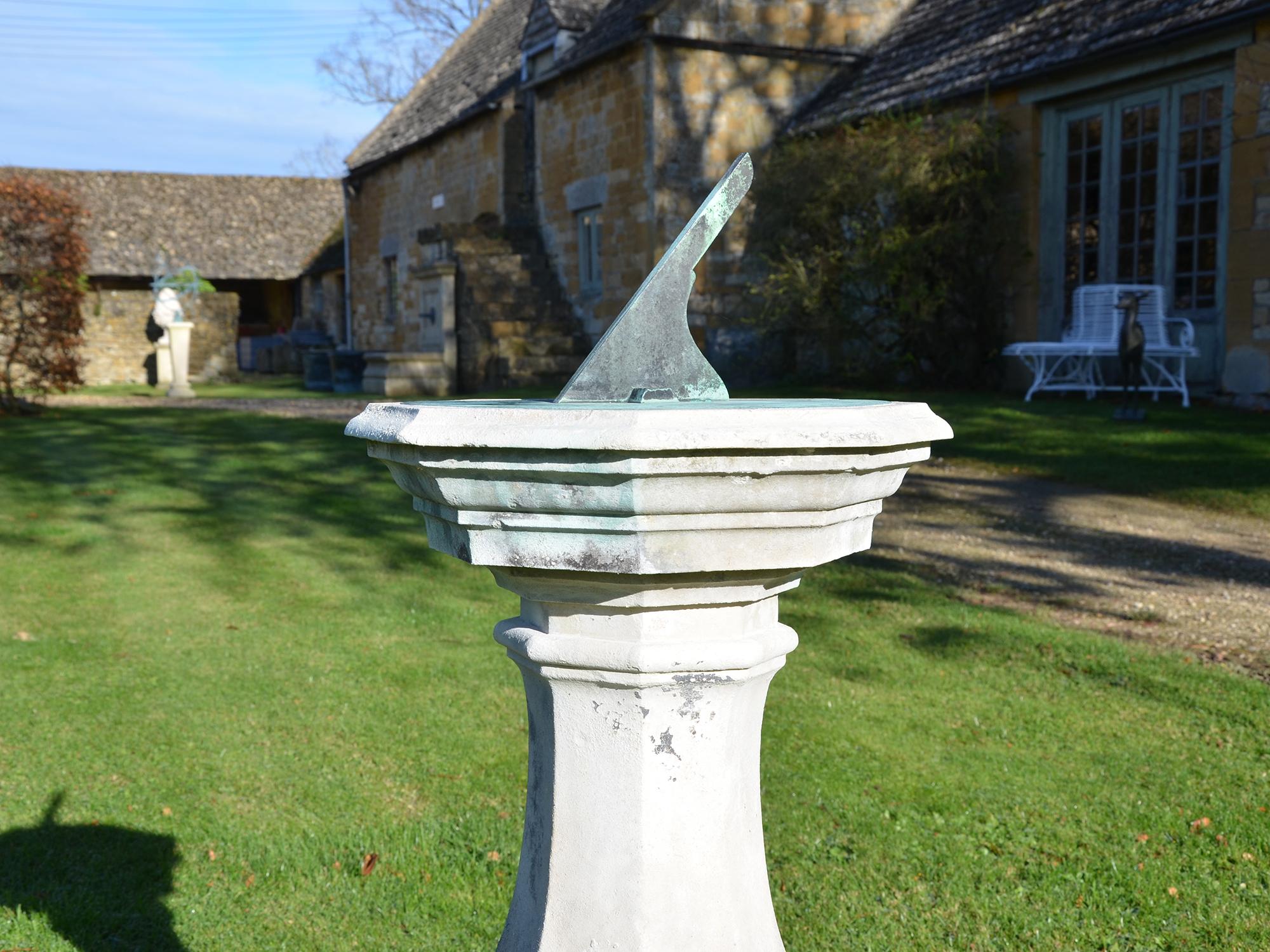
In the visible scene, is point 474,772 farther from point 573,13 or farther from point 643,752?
point 573,13

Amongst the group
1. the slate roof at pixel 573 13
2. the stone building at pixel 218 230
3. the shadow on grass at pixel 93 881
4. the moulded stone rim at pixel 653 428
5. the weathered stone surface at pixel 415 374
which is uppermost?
the slate roof at pixel 573 13

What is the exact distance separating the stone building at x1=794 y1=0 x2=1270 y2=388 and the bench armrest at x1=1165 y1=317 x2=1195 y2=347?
0.12m

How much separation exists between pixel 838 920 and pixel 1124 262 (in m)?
10.3

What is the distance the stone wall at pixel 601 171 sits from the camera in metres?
15.0

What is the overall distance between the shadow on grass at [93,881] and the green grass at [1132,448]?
6247 millimetres

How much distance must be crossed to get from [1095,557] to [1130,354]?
3835 mm

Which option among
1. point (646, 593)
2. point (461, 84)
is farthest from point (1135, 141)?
point (461, 84)

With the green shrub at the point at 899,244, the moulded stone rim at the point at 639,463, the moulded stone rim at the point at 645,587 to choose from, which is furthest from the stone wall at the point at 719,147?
the moulded stone rim at the point at 639,463

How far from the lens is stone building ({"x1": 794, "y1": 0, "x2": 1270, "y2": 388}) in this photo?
33.8 feet

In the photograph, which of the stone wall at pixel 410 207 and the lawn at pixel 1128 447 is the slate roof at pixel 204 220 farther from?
the lawn at pixel 1128 447

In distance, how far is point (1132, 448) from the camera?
844 cm

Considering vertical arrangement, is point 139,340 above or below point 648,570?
above

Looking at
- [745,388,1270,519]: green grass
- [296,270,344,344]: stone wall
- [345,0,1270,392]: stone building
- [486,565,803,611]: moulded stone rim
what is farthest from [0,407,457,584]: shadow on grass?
[296,270,344,344]: stone wall

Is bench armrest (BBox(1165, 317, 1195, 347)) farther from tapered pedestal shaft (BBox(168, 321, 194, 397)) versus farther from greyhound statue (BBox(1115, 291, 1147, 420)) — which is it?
tapered pedestal shaft (BBox(168, 321, 194, 397))
